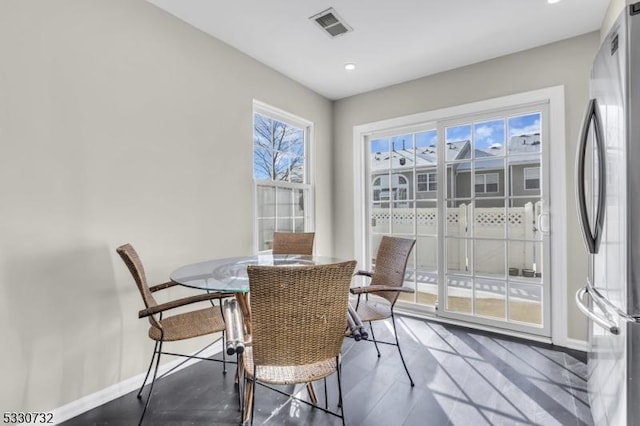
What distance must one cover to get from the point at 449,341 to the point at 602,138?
212 centimetres

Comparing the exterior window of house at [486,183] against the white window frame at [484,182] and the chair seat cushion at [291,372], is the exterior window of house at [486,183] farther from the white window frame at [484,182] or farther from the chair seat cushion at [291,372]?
the chair seat cushion at [291,372]

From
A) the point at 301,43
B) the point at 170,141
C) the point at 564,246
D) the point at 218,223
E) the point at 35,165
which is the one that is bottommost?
the point at 564,246

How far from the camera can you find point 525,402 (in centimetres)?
196

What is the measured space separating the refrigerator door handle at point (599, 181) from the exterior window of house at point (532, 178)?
1.44 meters

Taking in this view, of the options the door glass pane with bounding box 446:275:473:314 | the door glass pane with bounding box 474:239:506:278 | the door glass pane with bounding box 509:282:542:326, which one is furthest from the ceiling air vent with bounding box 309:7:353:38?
the door glass pane with bounding box 509:282:542:326

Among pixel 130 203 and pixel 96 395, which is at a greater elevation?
pixel 130 203

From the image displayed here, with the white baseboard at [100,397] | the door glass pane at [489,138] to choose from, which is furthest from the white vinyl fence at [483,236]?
the white baseboard at [100,397]

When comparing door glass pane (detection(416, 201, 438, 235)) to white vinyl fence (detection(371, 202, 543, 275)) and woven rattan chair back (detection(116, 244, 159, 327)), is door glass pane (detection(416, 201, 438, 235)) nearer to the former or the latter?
white vinyl fence (detection(371, 202, 543, 275))

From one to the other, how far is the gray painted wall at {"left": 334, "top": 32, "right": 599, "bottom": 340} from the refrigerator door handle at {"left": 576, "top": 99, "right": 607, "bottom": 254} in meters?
1.37

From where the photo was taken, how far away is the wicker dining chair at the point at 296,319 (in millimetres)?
1276

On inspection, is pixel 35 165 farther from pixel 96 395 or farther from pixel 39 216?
pixel 96 395

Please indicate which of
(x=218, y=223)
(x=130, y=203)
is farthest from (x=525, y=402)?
(x=130, y=203)

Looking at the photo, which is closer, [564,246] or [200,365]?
[200,365]

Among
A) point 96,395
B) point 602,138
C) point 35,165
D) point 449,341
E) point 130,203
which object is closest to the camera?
point 602,138
